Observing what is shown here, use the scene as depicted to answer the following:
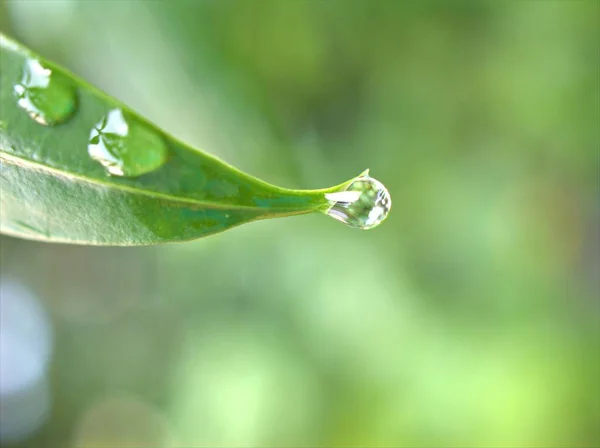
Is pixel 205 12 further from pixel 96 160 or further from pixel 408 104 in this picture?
pixel 96 160

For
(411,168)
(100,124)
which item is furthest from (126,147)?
(411,168)

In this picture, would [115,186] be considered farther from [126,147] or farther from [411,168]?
[411,168]

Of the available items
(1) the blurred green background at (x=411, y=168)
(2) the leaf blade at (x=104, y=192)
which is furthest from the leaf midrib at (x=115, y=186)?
(1) the blurred green background at (x=411, y=168)

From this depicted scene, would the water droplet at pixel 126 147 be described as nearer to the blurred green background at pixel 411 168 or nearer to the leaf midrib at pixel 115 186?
the leaf midrib at pixel 115 186

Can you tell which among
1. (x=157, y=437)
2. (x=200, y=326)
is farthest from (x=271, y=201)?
(x=157, y=437)

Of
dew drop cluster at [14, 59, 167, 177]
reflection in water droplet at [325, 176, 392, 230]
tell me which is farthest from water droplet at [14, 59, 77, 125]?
reflection in water droplet at [325, 176, 392, 230]

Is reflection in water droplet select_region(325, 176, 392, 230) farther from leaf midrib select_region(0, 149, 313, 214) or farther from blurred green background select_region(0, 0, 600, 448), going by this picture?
blurred green background select_region(0, 0, 600, 448)
